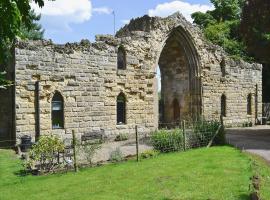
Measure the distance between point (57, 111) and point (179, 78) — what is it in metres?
10.6

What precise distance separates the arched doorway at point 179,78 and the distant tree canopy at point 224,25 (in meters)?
11.9

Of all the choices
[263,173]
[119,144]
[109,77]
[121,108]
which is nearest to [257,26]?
[121,108]

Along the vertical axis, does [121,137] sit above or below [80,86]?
below

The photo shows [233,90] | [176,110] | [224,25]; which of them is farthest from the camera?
[224,25]

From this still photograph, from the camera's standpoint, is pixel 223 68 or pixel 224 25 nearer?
pixel 223 68

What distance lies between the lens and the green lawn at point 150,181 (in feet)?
31.8

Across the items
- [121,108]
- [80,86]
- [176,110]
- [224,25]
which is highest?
[224,25]

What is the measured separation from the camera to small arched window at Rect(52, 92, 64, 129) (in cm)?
1895

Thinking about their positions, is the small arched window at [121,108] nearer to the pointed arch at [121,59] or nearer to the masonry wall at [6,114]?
the pointed arch at [121,59]

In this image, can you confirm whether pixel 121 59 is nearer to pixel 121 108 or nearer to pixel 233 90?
pixel 121 108

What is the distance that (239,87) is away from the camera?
94.7ft

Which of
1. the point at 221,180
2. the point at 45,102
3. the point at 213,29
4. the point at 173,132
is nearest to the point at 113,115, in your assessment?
the point at 45,102

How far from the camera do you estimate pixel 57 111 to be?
1903 cm

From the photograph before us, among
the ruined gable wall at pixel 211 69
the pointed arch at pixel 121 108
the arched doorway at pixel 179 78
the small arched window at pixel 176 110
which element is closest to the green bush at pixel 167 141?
the pointed arch at pixel 121 108
